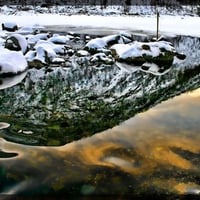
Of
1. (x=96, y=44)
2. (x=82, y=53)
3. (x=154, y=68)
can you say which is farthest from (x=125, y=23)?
(x=154, y=68)

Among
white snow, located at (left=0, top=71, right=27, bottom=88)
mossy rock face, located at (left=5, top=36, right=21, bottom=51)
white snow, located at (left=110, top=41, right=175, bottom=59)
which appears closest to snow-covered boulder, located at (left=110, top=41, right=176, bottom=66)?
white snow, located at (left=110, top=41, right=175, bottom=59)

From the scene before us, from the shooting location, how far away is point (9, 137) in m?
5.73

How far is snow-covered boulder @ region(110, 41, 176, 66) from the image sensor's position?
11.4 meters

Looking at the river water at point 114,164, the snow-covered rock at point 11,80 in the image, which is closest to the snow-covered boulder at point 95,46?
the snow-covered rock at point 11,80

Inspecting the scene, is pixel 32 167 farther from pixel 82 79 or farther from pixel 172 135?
pixel 82 79

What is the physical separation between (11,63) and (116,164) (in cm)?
580

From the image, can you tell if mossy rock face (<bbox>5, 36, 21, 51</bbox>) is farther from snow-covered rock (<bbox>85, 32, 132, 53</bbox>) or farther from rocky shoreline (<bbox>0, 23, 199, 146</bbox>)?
snow-covered rock (<bbox>85, 32, 132, 53</bbox>)

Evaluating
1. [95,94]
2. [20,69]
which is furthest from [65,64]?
[95,94]

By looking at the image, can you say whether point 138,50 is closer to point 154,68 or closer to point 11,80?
point 154,68

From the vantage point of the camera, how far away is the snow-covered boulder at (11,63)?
9633 millimetres

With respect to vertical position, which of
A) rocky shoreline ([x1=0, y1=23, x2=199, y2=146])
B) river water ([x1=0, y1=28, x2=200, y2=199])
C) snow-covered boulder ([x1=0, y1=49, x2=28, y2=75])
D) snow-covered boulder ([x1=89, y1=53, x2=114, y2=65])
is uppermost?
snow-covered boulder ([x1=0, y1=49, x2=28, y2=75])

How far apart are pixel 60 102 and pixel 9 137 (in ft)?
6.36

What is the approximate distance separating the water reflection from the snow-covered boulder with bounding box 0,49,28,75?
432 cm

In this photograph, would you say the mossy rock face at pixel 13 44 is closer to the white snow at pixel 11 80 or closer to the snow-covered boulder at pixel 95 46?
the snow-covered boulder at pixel 95 46
